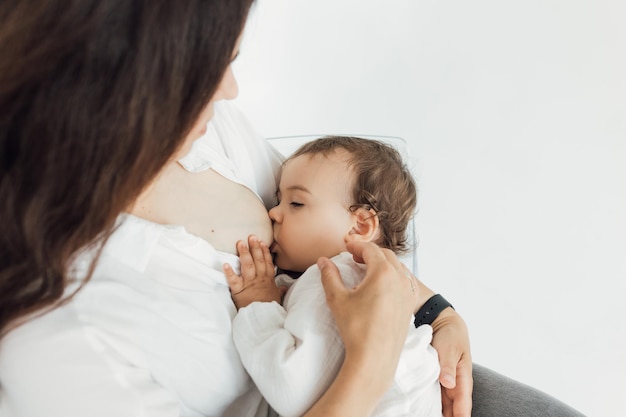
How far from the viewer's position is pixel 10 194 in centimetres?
61

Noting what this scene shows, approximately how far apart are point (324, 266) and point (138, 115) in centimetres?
46

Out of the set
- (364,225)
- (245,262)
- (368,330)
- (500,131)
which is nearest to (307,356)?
(368,330)

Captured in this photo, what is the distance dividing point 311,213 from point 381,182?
19cm

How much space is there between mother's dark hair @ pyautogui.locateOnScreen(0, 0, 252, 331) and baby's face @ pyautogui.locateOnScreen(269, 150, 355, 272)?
53 centimetres

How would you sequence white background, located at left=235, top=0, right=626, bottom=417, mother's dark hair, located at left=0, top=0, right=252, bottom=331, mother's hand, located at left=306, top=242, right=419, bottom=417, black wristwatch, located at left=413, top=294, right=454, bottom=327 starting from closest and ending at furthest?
mother's dark hair, located at left=0, top=0, right=252, bottom=331
mother's hand, located at left=306, top=242, right=419, bottom=417
black wristwatch, located at left=413, top=294, right=454, bottom=327
white background, located at left=235, top=0, right=626, bottom=417

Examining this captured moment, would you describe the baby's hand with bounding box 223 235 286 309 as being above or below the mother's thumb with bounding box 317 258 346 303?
below

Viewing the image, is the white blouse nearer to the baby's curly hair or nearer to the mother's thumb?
the mother's thumb

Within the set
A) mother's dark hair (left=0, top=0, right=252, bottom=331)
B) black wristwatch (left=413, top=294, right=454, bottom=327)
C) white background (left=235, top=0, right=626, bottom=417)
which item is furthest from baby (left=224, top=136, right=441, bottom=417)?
white background (left=235, top=0, right=626, bottom=417)

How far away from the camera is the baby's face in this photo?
118 cm

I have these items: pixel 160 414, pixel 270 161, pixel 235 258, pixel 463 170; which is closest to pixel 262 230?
pixel 235 258

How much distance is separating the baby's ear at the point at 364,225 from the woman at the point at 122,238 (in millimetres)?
263

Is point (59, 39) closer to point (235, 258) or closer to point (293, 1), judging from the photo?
point (235, 258)

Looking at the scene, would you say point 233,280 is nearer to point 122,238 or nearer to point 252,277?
point 252,277

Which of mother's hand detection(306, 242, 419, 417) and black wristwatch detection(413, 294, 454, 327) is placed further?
black wristwatch detection(413, 294, 454, 327)
